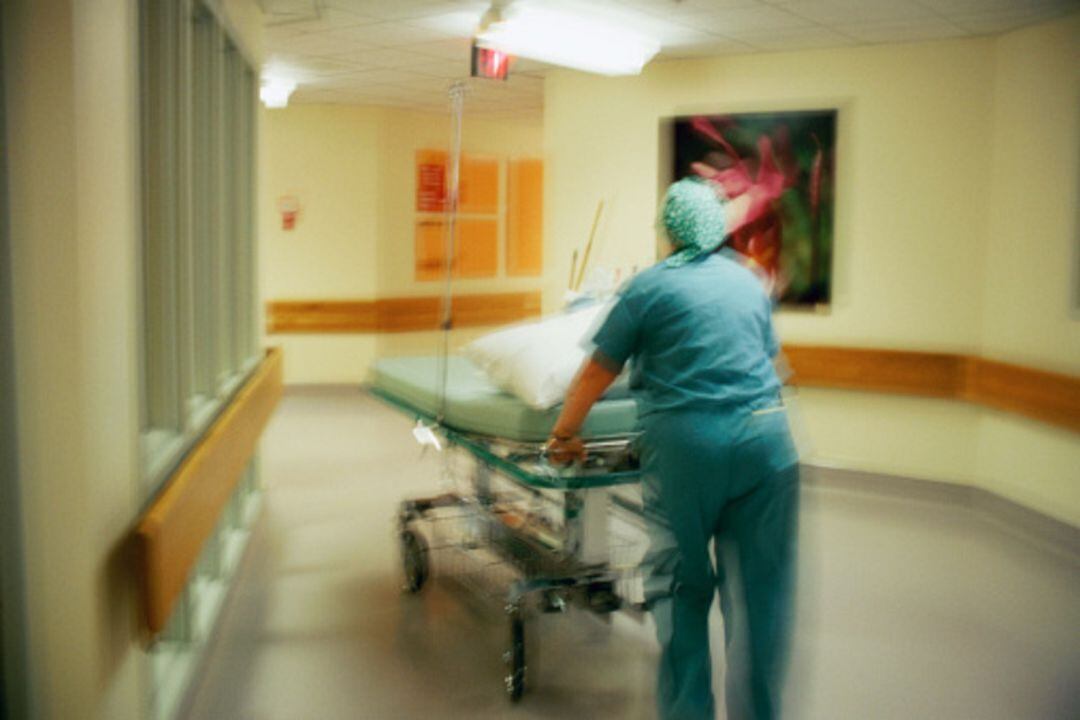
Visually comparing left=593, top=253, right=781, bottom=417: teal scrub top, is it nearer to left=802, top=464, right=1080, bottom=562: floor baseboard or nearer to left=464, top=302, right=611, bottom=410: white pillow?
left=464, top=302, right=611, bottom=410: white pillow

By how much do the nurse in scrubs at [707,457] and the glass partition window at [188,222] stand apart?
1.22 metres

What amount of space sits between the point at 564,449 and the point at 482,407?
435mm

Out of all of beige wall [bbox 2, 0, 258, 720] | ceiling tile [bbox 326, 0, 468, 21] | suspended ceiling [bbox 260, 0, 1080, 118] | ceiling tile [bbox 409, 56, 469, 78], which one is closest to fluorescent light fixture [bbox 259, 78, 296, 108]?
suspended ceiling [bbox 260, 0, 1080, 118]

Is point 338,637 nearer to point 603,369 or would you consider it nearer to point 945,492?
point 603,369

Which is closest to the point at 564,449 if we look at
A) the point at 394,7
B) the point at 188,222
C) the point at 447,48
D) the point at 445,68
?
the point at 188,222

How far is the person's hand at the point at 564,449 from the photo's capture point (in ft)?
9.80

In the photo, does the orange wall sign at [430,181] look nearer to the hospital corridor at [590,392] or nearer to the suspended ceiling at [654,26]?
the hospital corridor at [590,392]

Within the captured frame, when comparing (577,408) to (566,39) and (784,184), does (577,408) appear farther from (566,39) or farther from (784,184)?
(784,184)

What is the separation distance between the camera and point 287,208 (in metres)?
9.37

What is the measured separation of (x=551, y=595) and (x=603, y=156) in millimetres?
4114

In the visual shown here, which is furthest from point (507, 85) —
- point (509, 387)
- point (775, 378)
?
point (775, 378)

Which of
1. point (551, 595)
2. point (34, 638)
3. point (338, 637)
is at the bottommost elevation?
point (338, 637)

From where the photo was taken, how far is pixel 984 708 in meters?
3.27

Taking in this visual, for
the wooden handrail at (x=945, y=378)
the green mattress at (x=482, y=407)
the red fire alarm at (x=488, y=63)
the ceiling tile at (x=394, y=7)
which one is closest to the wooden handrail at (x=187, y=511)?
the green mattress at (x=482, y=407)
